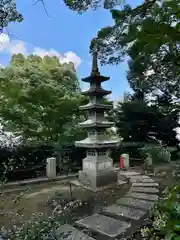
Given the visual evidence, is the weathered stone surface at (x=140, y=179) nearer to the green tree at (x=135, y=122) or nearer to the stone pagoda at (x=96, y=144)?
the stone pagoda at (x=96, y=144)

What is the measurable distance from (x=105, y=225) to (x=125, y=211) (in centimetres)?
83

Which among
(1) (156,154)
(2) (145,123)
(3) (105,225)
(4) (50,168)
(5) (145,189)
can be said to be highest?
(2) (145,123)

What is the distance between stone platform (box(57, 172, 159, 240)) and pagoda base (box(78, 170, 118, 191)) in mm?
1316

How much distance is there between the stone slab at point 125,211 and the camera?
4245mm

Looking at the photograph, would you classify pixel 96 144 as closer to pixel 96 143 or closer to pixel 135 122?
pixel 96 143

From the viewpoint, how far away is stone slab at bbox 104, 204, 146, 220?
424 centimetres

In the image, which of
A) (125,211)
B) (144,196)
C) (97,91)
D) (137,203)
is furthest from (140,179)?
(97,91)

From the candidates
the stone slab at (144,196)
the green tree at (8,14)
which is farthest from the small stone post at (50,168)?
the green tree at (8,14)

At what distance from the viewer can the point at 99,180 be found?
275 inches

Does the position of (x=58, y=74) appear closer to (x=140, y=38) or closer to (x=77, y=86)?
(x=77, y=86)

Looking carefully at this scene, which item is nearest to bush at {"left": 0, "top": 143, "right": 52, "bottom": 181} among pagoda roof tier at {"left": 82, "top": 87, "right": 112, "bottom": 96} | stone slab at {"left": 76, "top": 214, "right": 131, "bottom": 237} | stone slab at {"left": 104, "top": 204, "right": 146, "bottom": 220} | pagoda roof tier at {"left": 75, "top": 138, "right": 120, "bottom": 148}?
pagoda roof tier at {"left": 75, "top": 138, "right": 120, "bottom": 148}

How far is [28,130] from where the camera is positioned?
950 cm

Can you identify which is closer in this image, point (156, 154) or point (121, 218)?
point (121, 218)

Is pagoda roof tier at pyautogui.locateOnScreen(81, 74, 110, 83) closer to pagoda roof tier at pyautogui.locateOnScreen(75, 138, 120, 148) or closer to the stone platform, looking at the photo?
pagoda roof tier at pyautogui.locateOnScreen(75, 138, 120, 148)
